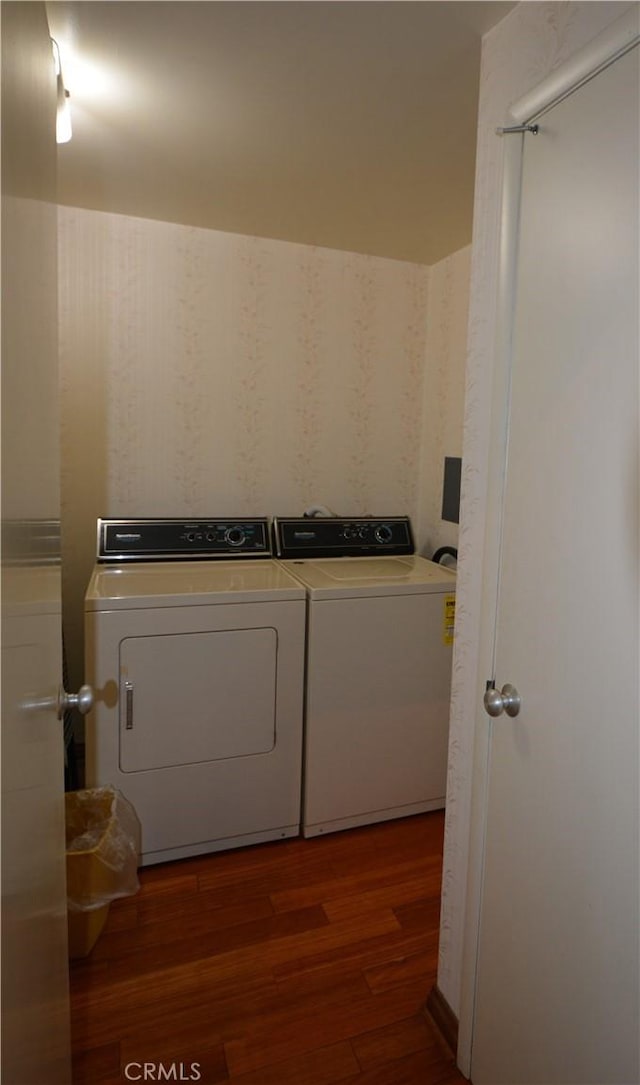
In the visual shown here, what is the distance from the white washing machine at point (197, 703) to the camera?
1826 mm

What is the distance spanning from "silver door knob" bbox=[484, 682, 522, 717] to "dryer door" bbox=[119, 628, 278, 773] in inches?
37.3

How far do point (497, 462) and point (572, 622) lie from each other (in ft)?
1.18

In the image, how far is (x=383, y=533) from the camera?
2711mm

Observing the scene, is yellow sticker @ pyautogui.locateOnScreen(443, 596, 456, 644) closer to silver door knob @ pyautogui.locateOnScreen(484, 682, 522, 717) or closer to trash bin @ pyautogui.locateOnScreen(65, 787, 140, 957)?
silver door knob @ pyautogui.locateOnScreen(484, 682, 522, 717)

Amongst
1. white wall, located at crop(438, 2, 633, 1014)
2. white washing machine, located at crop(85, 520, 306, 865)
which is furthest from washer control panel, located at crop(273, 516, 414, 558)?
white wall, located at crop(438, 2, 633, 1014)

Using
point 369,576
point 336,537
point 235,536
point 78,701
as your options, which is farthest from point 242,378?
point 78,701

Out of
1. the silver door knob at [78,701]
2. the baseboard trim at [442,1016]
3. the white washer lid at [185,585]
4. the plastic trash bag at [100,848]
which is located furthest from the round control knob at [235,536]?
the baseboard trim at [442,1016]

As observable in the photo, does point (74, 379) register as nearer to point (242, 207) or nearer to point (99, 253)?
point (99, 253)

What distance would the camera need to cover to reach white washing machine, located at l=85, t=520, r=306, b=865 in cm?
183

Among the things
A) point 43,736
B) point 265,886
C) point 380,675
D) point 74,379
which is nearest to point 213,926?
point 265,886

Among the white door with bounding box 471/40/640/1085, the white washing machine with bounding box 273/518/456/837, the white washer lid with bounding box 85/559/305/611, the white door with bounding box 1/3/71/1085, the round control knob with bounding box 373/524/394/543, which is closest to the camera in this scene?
the white door with bounding box 1/3/71/1085

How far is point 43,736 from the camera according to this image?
0.89 meters

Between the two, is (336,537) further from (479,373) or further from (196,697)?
(479,373)

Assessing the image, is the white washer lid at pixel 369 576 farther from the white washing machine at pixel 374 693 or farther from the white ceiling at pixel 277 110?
the white ceiling at pixel 277 110
